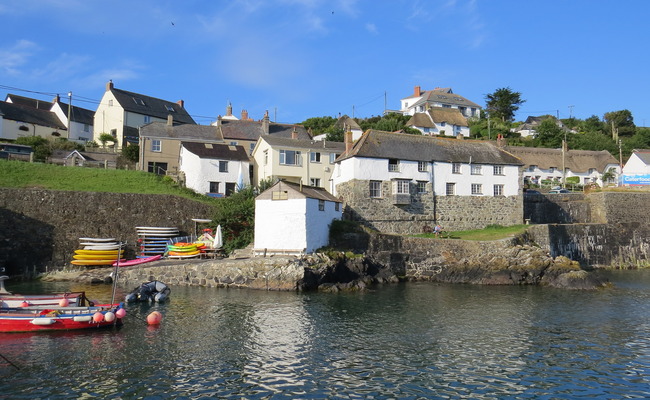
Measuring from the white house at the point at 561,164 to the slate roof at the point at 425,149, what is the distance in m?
26.5

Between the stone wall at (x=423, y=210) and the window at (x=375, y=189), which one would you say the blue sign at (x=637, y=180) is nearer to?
the stone wall at (x=423, y=210)

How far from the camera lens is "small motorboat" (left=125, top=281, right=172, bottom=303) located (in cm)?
2647

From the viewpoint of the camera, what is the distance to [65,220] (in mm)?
37156

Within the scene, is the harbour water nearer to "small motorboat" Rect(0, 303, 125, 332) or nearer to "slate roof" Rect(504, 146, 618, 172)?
"small motorboat" Rect(0, 303, 125, 332)

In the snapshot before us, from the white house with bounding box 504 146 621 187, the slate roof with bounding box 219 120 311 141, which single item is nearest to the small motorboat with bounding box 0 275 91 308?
the slate roof with bounding box 219 120 311 141

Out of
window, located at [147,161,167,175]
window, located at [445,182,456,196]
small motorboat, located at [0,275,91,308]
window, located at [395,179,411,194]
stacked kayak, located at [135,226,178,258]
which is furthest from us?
window, located at [147,161,167,175]

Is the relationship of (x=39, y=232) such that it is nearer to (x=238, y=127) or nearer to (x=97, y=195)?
(x=97, y=195)

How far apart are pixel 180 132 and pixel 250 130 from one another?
859cm

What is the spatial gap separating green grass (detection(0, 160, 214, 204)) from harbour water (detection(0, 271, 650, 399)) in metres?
18.1

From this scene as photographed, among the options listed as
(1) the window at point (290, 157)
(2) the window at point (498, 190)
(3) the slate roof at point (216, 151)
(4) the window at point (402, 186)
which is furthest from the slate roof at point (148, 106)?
(2) the window at point (498, 190)

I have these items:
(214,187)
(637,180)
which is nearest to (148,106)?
(214,187)

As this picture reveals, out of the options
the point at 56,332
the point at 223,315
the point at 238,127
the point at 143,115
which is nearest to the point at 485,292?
the point at 223,315

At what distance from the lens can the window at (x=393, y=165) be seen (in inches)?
1740

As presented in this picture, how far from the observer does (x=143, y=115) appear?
221ft
